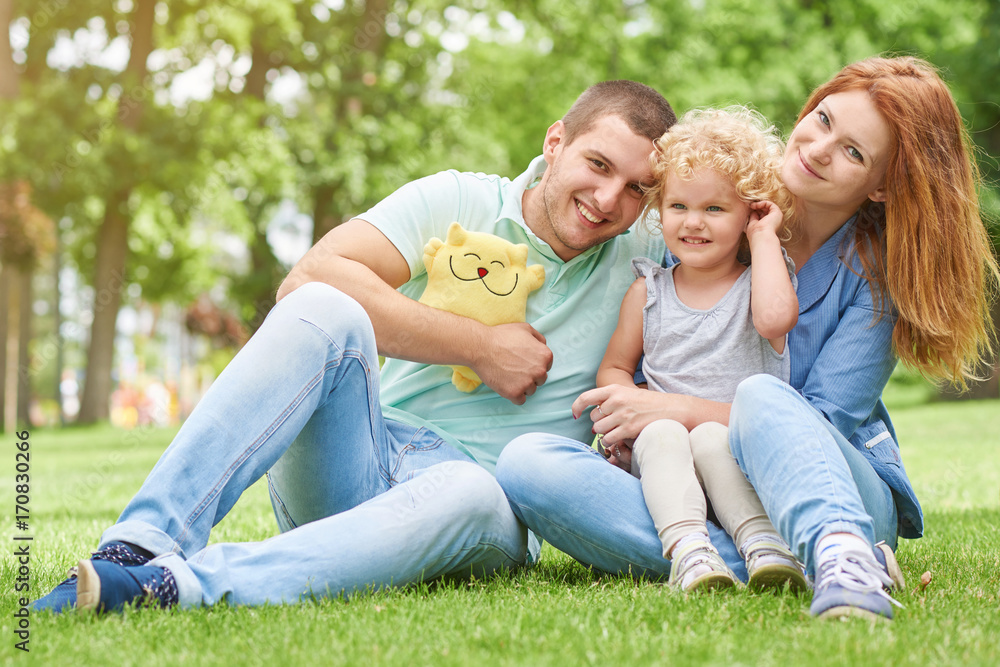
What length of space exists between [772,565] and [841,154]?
3.95ft

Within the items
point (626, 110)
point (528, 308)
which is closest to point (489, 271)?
point (528, 308)

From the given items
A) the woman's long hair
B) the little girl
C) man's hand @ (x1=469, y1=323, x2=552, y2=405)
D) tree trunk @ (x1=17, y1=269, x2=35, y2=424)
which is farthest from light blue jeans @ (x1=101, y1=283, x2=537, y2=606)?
tree trunk @ (x1=17, y1=269, x2=35, y2=424)

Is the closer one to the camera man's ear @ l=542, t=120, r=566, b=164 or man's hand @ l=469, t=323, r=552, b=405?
man's hand @ l=469, t=323, r=552, b=405

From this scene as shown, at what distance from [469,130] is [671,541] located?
15045 mm

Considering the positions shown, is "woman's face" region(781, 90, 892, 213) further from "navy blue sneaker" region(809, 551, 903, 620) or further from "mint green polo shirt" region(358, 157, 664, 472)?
"navy blue sneaker" region(809, 551, 903, 620)

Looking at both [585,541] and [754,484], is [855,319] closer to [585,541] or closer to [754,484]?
[754,484]

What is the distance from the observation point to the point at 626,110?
3.06m

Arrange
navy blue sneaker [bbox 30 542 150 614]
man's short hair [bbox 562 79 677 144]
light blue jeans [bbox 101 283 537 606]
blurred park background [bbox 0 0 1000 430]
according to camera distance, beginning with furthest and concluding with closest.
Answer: blurred park background [bbox 0 0 1000 430], man's short hair [bbox 562 79 677 144], light blue jeans [bbox 101 283 537 606], navy blue sneaker [bbox 30 542 150 614]

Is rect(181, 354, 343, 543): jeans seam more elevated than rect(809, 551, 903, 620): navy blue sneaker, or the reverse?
rect(181, 354, 343, 543): jeans seam

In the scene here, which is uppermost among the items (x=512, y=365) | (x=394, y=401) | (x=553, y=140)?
(x=553, y=140)

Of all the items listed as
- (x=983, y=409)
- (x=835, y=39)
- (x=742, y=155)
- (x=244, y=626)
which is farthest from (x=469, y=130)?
(x=244, y=626)

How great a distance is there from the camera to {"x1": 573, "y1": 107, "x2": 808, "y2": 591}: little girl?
2.42 m

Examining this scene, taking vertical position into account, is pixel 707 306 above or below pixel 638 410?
above

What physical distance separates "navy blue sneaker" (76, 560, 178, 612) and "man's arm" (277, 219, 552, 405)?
102 cm
